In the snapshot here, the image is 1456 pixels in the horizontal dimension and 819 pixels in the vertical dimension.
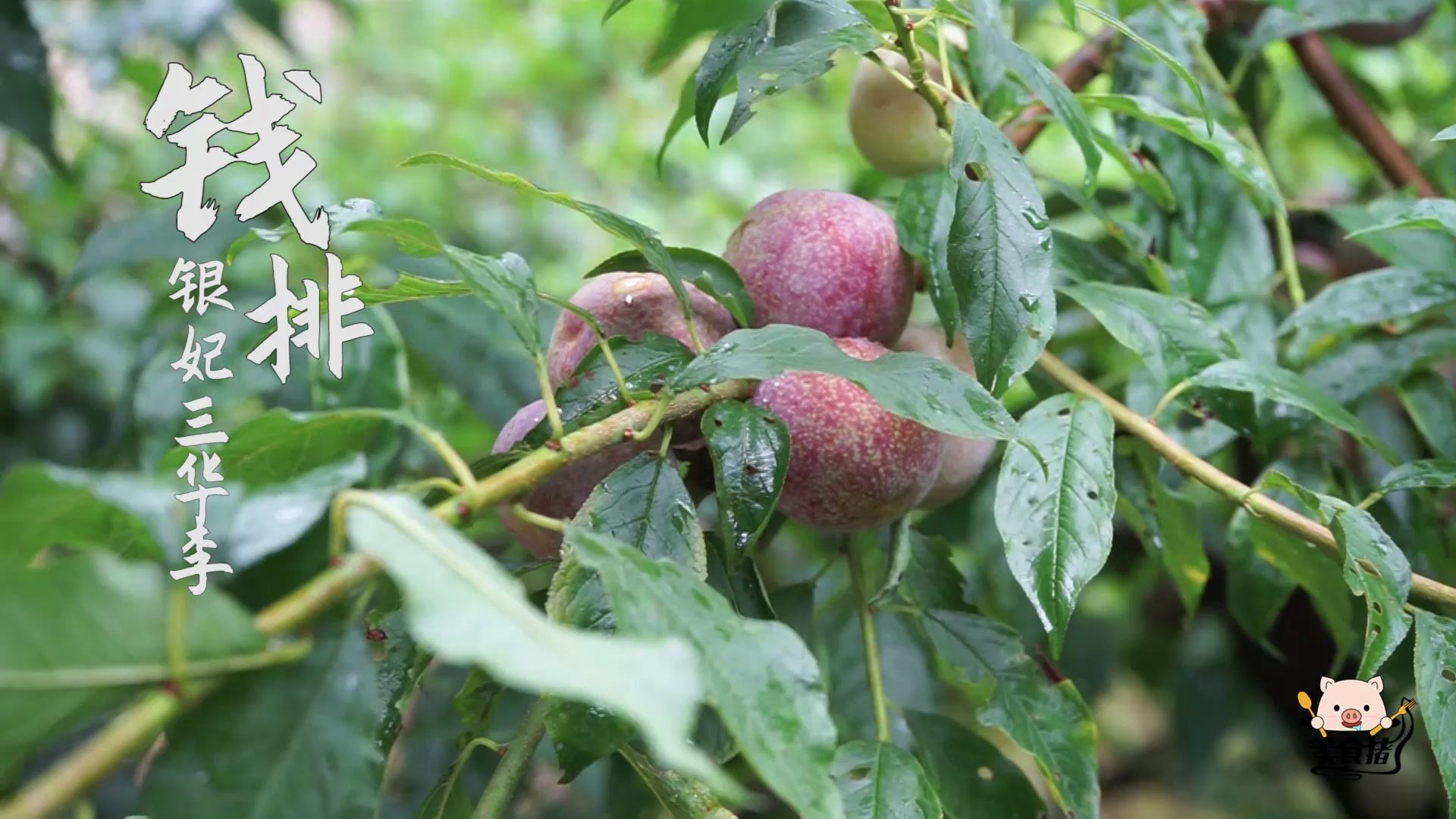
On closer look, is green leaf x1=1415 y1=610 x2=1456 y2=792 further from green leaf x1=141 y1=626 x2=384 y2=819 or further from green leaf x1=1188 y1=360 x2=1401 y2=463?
green leaf x1=141 y1=626 x2=384 y2=819

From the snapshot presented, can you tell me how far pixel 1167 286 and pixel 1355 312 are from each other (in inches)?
3.4

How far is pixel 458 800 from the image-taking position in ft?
1.52

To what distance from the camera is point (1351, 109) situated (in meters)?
0.81

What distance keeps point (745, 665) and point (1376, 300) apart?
420mm

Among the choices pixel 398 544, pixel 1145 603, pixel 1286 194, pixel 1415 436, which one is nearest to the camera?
pixel 398 544

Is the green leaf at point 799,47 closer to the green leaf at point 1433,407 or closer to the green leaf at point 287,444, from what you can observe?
the green leaf at point 287,444

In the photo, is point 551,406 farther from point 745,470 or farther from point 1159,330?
point 1159,330

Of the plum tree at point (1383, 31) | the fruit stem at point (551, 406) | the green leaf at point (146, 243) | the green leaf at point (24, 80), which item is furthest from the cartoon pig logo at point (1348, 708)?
the green leaf at point (24, 80)

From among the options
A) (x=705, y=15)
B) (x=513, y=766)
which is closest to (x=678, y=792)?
(x=513, y=766)

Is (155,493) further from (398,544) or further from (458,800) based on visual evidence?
(458,800)

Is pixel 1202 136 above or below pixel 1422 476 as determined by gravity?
above

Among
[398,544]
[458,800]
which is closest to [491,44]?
[458,800]

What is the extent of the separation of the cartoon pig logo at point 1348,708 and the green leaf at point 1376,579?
0.35ft

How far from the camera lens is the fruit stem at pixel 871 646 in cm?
48
